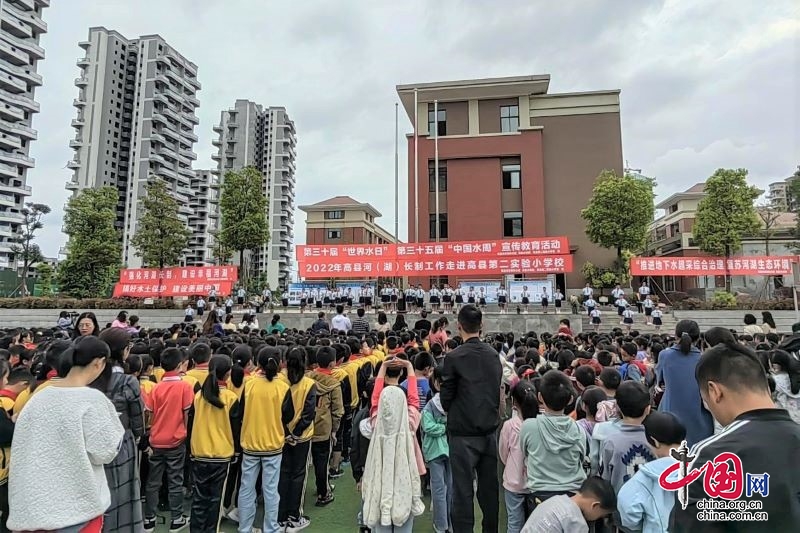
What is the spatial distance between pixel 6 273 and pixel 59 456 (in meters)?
37.0

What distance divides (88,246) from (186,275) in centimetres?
664

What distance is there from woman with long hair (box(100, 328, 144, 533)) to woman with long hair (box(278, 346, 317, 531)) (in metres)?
1.17

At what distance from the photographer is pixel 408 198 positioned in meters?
26.0

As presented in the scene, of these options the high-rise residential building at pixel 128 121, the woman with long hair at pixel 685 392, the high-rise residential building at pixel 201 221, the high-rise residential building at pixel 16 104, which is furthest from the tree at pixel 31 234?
the woman with long hair at pixel 685 392

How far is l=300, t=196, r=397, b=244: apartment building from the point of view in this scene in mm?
39438

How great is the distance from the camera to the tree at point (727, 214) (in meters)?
19.4

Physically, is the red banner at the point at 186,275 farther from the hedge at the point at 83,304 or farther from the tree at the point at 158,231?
the tree at the point at 158,231

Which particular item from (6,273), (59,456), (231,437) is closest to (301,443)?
(231,437)

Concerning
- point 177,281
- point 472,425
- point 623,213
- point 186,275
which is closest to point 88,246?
point 177,281

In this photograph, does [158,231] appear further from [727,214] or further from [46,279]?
[727,214]

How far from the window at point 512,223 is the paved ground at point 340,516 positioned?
874 inches

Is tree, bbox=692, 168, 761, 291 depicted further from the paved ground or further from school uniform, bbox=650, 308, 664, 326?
the paved ground

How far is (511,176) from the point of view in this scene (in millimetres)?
25672

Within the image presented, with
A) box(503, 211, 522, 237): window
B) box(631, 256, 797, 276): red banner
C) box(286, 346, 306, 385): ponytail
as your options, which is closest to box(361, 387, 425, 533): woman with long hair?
box(286, 346, 306, 385): ponytail
